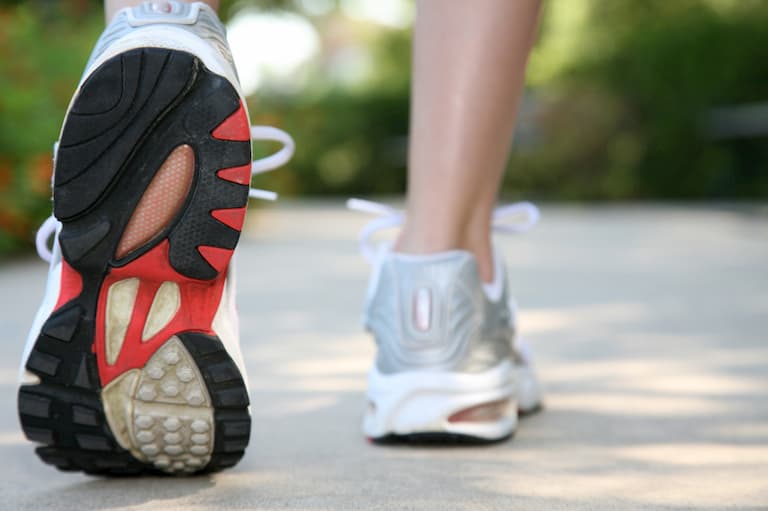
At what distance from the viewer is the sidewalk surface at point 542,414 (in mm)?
1097

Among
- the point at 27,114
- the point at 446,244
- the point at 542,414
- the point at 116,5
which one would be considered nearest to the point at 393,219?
the point at 446,244

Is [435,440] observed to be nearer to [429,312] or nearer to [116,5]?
[429,312]

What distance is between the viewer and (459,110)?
1.40 metres

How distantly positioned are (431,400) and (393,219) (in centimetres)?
30

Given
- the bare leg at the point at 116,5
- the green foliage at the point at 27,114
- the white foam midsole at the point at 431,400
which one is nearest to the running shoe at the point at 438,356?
the white foam midsole at the point at 431,400

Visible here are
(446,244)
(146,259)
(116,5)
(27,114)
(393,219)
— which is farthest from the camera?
(27,114)

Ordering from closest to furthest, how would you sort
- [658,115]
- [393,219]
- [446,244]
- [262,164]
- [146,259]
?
[146,259] < [262,164] < [446,244] < [393,219] < [658,115]

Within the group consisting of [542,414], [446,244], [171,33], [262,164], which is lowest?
[542,414]

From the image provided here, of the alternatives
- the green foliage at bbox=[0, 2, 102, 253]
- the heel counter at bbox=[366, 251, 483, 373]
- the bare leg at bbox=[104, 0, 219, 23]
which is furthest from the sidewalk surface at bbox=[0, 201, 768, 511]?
the bare leg at bbox=[104, 0, 219, 23]

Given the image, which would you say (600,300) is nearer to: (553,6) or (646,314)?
(646,314)

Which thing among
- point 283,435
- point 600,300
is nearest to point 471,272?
point 283,435

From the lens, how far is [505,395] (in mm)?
1367

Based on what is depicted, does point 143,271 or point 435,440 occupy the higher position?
point 143,271

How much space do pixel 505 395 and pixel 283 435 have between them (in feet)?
1.03
